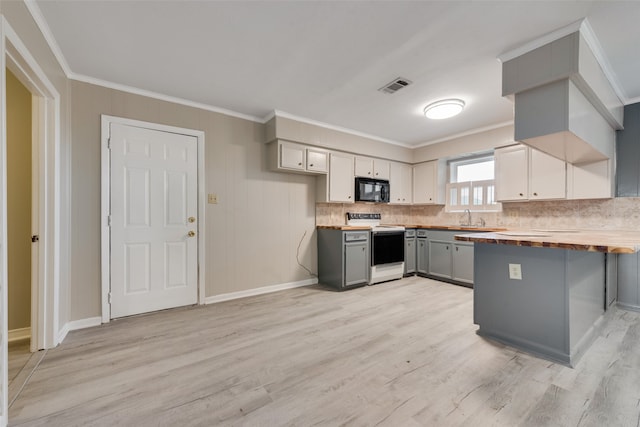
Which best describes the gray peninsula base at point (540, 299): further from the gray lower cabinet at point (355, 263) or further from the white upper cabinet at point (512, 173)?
the gray lower cabinet at point (355, 263)

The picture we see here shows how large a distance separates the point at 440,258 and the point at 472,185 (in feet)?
4.69

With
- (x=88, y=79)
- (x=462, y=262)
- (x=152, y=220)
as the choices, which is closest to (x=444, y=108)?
(x=462, y=262)

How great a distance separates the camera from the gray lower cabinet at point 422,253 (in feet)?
15.0

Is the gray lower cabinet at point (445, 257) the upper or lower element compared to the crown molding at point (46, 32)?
lower

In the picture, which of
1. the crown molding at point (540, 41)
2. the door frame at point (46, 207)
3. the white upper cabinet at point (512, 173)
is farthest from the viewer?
the white upper cabinet at point (512, 173)

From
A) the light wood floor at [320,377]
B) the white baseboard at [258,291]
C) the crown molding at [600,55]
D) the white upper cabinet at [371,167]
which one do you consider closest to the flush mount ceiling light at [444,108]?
the crown molding at [600,55]

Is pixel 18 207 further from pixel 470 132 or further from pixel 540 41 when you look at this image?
pixel 470 132

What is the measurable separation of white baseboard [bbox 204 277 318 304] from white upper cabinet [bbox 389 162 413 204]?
2147 mm

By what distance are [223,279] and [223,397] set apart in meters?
1.95

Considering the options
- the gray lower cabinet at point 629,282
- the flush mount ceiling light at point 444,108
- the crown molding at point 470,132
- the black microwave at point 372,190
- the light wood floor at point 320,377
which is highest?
the crown molding at point 470,132

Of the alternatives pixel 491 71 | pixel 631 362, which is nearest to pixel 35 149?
pixel 491 71

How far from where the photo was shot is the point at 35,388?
1.68 m

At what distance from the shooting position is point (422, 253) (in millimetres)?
4652

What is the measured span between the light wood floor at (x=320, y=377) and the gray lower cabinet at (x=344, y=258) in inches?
41.8
